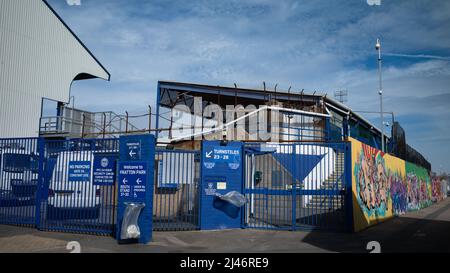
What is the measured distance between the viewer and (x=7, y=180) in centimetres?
1316

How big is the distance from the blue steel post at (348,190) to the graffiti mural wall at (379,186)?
0.53 ft

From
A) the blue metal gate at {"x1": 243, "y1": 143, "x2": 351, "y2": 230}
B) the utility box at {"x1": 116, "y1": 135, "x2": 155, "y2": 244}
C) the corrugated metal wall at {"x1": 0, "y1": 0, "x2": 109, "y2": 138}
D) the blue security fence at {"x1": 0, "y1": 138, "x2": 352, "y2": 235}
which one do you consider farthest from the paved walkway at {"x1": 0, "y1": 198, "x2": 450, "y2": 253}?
the corrugated metal wall at {"x1": 0, "y1": 0, "x2": 109, "y2": 138}

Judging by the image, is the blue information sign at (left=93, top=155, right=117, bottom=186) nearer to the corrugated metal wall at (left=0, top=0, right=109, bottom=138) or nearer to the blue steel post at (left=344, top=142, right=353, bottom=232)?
the blue steel post at (left=344, top=142, right=353, bottom=232)

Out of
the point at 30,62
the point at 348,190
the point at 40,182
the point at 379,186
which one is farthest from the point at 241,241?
the point at 30,62

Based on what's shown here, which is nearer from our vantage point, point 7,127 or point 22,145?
point 22,145

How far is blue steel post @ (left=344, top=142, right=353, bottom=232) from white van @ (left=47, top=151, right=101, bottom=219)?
7716 millimetres

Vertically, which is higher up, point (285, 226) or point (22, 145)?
point (22, 145)

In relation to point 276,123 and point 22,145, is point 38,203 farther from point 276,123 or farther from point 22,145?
point 276,123

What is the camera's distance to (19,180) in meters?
13.0

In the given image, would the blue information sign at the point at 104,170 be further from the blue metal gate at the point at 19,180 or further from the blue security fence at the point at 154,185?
the blue metal gate at the point at 19,180

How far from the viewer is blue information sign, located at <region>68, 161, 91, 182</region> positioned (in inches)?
459
